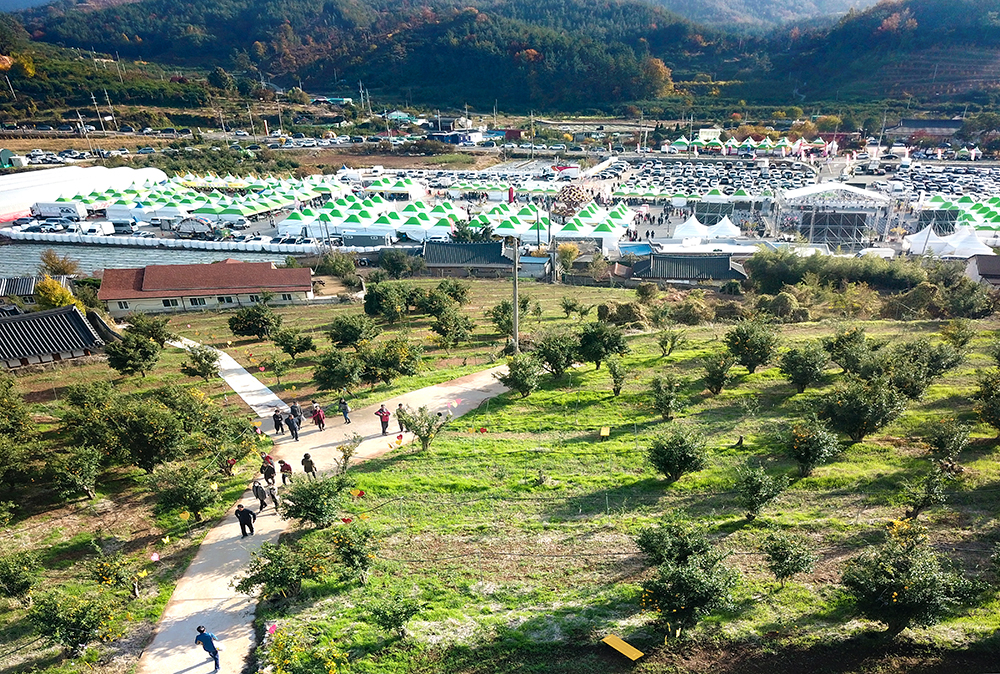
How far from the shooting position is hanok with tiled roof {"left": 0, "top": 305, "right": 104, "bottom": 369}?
2130 cm

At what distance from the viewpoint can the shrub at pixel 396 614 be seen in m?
8.14

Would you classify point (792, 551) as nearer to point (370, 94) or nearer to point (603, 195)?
point (603, 195)

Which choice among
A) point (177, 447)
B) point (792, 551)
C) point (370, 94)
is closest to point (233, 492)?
point (177, 447)

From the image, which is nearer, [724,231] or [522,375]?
[522,375]

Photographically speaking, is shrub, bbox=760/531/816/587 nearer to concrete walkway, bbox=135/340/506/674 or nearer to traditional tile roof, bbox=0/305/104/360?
concrete walkway, bbox=135/340/506/674

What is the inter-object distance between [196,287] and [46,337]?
1140 centimetres

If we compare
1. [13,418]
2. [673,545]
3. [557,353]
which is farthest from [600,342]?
[13,418]

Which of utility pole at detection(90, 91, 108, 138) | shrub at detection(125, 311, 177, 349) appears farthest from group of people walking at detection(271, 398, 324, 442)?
utility pole at detection(90, 91, 108, 138)

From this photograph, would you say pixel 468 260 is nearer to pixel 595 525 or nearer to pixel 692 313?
pixel 692 313

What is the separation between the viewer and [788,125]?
10625 cm

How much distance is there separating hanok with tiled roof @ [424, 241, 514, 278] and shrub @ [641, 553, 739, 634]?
113 feet

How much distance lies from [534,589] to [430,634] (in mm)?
1883

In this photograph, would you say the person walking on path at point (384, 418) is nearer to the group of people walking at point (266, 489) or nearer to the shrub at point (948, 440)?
the group of people walking at point (266, 489)

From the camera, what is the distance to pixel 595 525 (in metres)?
10.8
